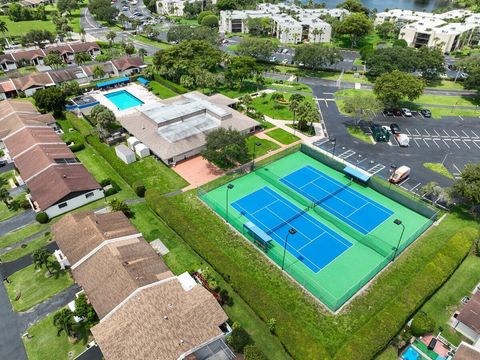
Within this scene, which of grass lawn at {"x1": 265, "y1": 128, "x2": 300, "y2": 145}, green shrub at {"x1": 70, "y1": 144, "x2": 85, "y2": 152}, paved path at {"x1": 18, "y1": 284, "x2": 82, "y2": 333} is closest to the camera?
paved path at {"x1": 18, "y1": 284, "x2": 82, "y2": 333}

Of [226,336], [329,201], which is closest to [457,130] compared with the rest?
[329,201]

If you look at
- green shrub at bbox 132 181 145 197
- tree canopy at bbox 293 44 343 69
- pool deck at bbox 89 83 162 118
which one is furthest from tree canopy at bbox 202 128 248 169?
tree canopy at bbox 293 44 343 69

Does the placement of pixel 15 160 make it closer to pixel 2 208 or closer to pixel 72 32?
pixel 2 208

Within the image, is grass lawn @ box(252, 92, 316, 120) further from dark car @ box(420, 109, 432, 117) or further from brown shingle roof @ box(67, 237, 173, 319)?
brown shingle roof @ box(67, 237, 173, 319)

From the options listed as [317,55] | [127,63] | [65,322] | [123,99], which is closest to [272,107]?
[317,55]

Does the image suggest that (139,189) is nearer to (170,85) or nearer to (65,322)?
(65,322)

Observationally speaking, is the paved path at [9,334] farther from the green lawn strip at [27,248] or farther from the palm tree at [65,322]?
the green lawn strip at [27,248]
